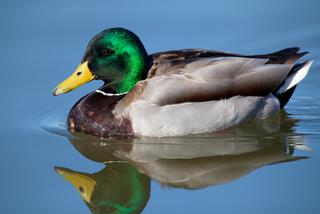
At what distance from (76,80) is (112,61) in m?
0.49

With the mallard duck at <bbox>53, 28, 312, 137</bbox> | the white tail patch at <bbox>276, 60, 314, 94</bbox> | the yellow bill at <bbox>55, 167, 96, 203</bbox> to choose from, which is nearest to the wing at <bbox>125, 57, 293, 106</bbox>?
the mallard duck at <bbox>53, 28, 312, 137</bbox>

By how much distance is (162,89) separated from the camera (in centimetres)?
908

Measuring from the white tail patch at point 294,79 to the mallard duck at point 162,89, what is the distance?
0.68 feet

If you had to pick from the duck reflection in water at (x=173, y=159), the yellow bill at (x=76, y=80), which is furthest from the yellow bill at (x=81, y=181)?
the yellow bill at (x=76, y=80)

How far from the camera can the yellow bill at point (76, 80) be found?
9203 millimetres

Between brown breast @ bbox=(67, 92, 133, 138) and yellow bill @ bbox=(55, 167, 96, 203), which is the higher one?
brown breast @ bbox=(67, 92, 133, 138)

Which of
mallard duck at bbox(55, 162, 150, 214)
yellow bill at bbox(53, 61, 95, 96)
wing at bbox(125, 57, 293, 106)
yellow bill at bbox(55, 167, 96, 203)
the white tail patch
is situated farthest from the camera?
the white tail patch

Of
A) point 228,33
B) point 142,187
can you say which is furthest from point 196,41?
point 142,187

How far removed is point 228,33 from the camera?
37.9ft

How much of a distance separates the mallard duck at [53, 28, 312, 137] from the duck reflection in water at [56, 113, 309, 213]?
155 millimetres

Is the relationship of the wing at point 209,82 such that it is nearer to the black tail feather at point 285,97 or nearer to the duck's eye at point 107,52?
the black tail feather at point 285,97

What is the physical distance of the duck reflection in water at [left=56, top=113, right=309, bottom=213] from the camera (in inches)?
318

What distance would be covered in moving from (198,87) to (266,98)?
1.03 metres

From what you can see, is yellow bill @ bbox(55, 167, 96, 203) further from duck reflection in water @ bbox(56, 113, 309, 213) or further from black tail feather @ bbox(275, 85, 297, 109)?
black tail feather @ bbox(275, 85, 297, 109)
